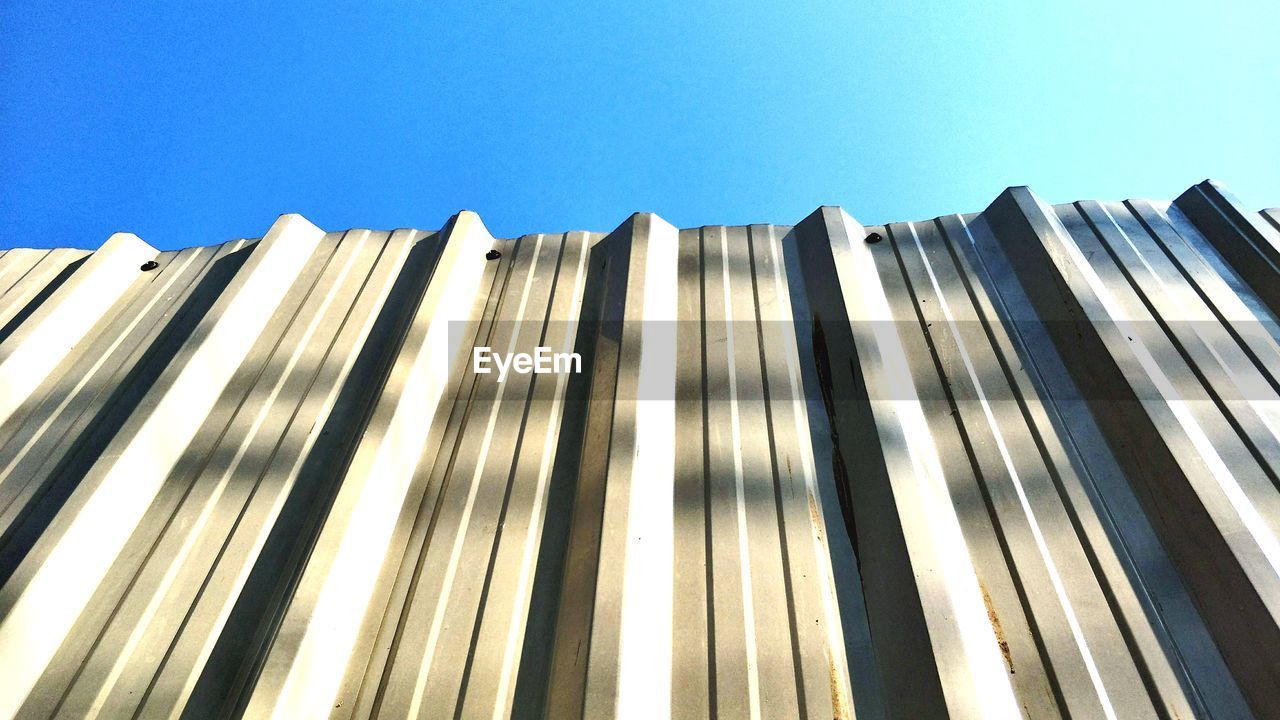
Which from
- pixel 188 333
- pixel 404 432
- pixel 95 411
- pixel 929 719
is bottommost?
pixel 929 719

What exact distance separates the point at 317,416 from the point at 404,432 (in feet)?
1.78

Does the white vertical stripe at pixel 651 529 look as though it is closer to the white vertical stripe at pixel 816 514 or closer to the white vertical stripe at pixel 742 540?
the white vertical stripe at pixel 742 540

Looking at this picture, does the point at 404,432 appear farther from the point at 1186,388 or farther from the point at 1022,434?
the point at 1186,388

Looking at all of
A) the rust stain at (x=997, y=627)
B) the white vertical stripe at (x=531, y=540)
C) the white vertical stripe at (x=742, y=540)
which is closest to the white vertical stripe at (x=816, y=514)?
the white vertical stripe at (x=742, y=540)

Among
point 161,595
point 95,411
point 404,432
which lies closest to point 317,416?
point 404,432

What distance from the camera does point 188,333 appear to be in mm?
3857

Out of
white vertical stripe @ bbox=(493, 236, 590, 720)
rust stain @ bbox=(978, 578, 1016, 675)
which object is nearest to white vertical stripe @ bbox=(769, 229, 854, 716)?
rust stain @ bbox=(978, 578, 1016, 675)

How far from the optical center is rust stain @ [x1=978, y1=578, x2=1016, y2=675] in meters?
2.10
